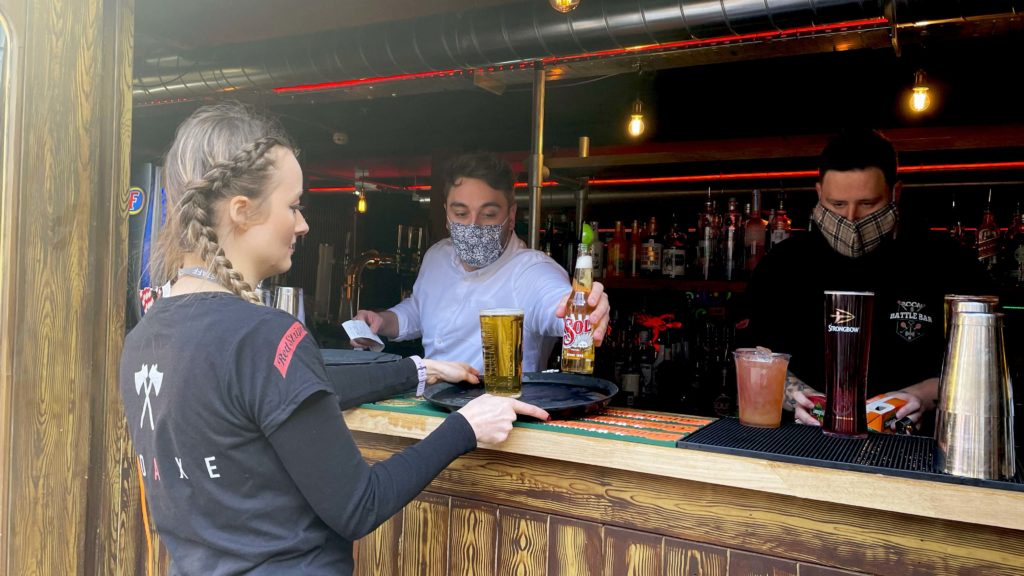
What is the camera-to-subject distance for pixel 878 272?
239 centimetres

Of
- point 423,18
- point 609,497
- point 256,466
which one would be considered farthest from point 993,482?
point 423,18

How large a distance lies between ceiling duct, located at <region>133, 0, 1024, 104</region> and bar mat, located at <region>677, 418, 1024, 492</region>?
1520mm

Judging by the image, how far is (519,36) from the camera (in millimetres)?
2984

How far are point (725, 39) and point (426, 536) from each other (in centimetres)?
203

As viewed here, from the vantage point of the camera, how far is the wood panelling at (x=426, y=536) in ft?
5.59

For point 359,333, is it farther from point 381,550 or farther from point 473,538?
point 473,538

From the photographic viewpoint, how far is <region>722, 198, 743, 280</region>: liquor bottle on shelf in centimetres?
356

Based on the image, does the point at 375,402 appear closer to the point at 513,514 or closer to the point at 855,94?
the point at 513,514

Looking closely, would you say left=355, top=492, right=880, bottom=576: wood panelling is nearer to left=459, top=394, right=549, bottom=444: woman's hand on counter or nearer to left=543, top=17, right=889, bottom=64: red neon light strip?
left=459, top=394, right=549, bottom=444: woman's hand on counter

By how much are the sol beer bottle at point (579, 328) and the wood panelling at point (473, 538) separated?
44 cm

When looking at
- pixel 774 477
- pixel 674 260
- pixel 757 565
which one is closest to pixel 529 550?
pixel 757 565

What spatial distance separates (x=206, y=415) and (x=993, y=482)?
1.21m

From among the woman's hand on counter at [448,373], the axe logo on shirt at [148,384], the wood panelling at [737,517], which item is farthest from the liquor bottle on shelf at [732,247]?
the axe logo on shirt at [148,384]

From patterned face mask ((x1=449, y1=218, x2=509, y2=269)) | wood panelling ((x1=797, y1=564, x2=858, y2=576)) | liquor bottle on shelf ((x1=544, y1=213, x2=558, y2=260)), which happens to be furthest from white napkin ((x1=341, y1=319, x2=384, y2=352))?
liquor bottle on shelf ((x1=544, y1=213, x2=558, y2=260))
